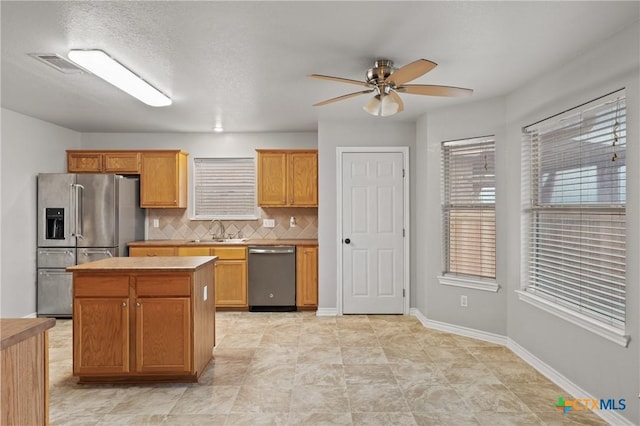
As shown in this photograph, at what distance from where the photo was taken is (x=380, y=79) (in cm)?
301

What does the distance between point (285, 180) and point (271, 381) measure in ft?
9.94

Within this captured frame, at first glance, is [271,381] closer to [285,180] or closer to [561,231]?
[561,231]

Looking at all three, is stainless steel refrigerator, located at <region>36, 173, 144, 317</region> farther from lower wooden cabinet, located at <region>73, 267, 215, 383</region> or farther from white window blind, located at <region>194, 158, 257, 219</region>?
lower wooden cabinet, located at <region>73, 267, 215, 383</region>

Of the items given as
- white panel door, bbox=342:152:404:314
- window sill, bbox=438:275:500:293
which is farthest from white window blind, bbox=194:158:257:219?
window sill, bbox=438:275:500:293

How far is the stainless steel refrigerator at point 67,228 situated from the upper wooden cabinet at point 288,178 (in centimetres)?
191

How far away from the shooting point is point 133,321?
10.1ft

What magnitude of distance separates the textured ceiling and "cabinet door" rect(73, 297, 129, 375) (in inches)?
73.2

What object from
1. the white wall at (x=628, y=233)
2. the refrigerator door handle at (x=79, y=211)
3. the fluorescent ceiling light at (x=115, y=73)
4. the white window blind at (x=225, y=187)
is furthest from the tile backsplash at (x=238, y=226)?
the white wall at (x=628, y=233)

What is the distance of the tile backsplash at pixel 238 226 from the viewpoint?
603 cm

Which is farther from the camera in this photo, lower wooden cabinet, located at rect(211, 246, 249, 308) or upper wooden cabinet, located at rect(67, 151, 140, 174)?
upper wooden cabinet, located at rect(67, 151, 140, 174)

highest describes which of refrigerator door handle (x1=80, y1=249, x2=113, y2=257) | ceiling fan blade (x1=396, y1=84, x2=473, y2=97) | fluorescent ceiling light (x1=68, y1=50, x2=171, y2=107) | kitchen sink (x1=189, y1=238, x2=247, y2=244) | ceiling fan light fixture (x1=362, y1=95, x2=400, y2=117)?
fluorescent ceiling light (x1=68, y1=50, x2=171, y2=107)

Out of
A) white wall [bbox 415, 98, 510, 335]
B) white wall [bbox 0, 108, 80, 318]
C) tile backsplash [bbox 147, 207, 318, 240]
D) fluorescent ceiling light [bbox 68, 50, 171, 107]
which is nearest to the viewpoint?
fluorescent ceiling light [bbox 68, 50, 171, 107]

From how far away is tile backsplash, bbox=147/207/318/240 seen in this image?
19.8ft

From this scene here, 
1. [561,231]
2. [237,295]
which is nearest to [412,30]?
[561,231]
